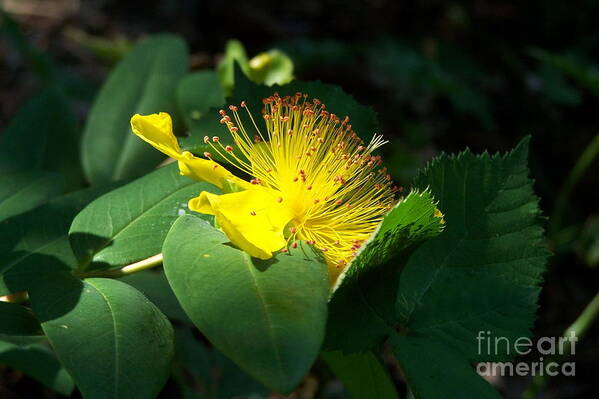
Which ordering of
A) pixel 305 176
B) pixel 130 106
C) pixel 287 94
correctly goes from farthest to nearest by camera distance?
pixel 130 106, pixel 287 94, pixel 305 176

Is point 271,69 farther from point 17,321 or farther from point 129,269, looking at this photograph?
point 17,321

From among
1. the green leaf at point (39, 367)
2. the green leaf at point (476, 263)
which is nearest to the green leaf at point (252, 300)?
the green leaf at point (476, 263)

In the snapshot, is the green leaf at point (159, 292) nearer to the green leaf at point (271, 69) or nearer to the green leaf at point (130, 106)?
the green leaf at point (130, 106)

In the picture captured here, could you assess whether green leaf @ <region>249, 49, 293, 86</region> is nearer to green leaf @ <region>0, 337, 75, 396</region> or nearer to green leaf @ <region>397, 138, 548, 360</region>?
green leaf @ <region>397, 138, 548, 360</region>

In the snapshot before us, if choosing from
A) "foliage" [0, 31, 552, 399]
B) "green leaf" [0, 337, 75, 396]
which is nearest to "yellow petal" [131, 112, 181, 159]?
"foliage" [0, 31, 552, 399]

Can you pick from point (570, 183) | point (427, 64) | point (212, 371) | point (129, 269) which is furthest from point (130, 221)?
point (427, 64)
